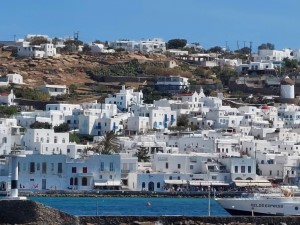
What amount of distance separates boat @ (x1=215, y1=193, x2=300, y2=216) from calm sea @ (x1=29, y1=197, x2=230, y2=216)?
3.42 feet

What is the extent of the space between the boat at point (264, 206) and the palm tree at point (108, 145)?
26257mm

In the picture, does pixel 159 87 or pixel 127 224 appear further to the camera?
pixel 159 87

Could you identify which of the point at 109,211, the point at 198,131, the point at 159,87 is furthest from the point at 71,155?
the point at 159,87

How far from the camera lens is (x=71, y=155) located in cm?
7231

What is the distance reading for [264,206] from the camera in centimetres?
4825

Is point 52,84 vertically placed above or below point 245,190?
above

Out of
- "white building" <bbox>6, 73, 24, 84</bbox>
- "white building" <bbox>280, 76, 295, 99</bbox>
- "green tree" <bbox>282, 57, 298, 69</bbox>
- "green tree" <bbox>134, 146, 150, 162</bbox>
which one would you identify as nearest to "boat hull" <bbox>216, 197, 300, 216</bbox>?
"green tree" <bbox>134, 146, 150, 162</bbox>

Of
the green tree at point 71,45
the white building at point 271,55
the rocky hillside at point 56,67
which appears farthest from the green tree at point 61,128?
the white building at point 271,55

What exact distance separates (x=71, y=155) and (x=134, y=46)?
5070cm

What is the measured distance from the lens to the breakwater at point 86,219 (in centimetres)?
3634

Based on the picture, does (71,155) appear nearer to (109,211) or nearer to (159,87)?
(109,211)

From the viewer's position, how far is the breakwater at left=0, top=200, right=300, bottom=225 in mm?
36344

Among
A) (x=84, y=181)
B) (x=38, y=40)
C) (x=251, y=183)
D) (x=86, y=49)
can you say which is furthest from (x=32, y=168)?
(x=38, y=40)

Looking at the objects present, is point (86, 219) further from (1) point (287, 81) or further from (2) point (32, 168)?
(1) point (287, 81)
